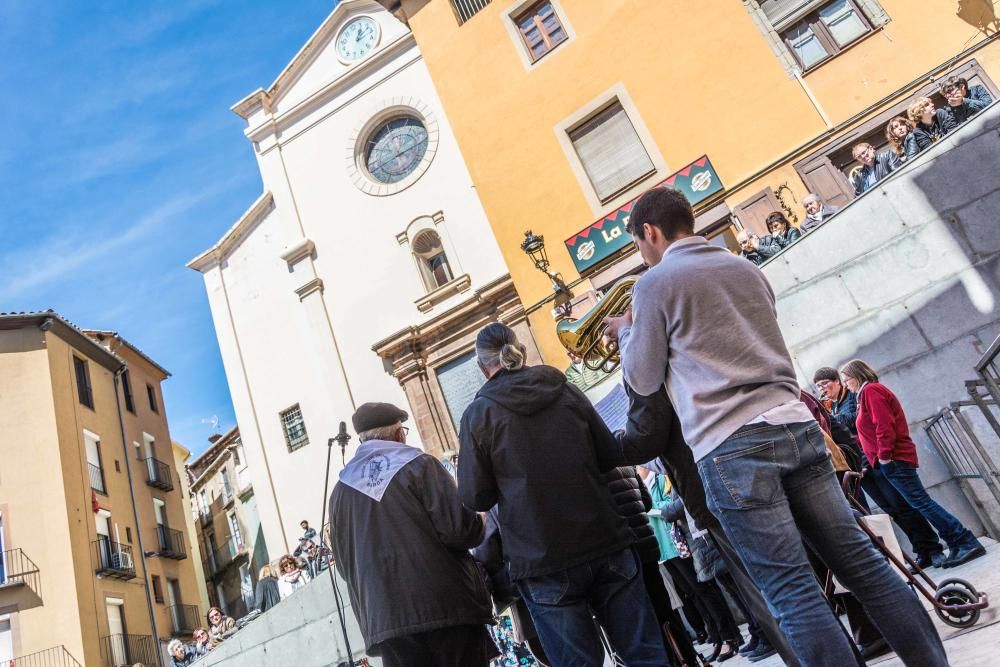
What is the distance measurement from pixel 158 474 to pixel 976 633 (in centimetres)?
2640

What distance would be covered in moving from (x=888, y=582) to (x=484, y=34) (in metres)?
15.4

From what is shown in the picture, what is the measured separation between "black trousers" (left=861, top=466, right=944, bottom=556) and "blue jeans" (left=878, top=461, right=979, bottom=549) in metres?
0.12

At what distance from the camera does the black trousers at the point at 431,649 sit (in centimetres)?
307

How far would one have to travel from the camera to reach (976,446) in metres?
5.29

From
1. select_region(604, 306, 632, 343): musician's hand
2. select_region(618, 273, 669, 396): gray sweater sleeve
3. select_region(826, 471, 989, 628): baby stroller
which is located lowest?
select_region(826, 471, 989, 628): baby stroller

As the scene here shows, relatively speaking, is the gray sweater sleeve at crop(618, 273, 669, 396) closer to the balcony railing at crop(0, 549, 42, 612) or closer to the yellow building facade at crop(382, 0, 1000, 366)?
the yellow building facade at crop(382, 0, 1000, 366)

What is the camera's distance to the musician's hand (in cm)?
271

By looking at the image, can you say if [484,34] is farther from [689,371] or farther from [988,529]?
[689,371]

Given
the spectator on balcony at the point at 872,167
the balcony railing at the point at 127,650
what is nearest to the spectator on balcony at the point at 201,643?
the balcony railing at the point at 127,650

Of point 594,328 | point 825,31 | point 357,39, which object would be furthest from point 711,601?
point 357,39

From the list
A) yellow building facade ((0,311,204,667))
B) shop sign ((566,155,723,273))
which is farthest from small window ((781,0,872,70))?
yellow building facade ((0,311,204,667))

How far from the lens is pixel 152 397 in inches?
1096

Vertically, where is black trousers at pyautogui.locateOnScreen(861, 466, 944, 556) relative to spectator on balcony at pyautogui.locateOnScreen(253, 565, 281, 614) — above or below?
below

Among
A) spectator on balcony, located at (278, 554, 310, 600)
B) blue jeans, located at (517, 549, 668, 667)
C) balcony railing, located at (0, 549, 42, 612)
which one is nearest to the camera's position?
blue jeans, located at (517, 549, 668, 667)
